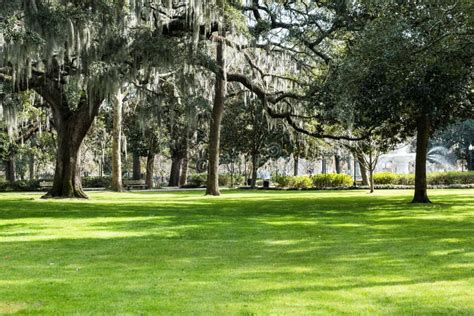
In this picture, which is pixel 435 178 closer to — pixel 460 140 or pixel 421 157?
pixel 421 157

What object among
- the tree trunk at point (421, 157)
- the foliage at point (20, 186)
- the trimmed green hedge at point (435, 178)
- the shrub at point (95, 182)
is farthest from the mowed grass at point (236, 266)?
the shrub at point (95, 182)

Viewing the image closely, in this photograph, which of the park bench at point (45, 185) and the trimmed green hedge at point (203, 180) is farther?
the trimmed green hedge at point (203, 180)

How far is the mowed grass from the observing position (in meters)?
5.46

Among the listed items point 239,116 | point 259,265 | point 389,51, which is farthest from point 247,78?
point 259,265

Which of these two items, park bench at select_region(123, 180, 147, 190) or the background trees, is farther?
park bench at select_region(123, 180, 147, 190)

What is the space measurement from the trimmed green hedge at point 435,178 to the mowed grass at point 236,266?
24545mm

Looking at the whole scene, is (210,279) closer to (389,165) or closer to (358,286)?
(358,286)

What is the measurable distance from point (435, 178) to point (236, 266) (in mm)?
33123

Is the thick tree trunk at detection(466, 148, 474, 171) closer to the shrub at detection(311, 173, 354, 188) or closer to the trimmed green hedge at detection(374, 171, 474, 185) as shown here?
the trimmed green hedge at detection(374, 171, 474, 185)

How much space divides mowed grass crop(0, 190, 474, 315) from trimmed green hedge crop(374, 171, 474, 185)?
80.5ft

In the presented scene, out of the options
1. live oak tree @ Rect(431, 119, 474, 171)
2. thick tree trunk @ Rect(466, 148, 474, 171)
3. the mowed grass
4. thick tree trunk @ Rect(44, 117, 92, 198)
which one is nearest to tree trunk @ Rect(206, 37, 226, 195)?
thick tree trunk @ Rect(44, 117, 92, 198)

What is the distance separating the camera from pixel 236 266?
759cm

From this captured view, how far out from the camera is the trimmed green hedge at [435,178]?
37394 mm

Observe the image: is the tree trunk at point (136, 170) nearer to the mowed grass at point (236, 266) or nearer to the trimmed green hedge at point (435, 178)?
the trimmed green hedge at point (435, 178)
